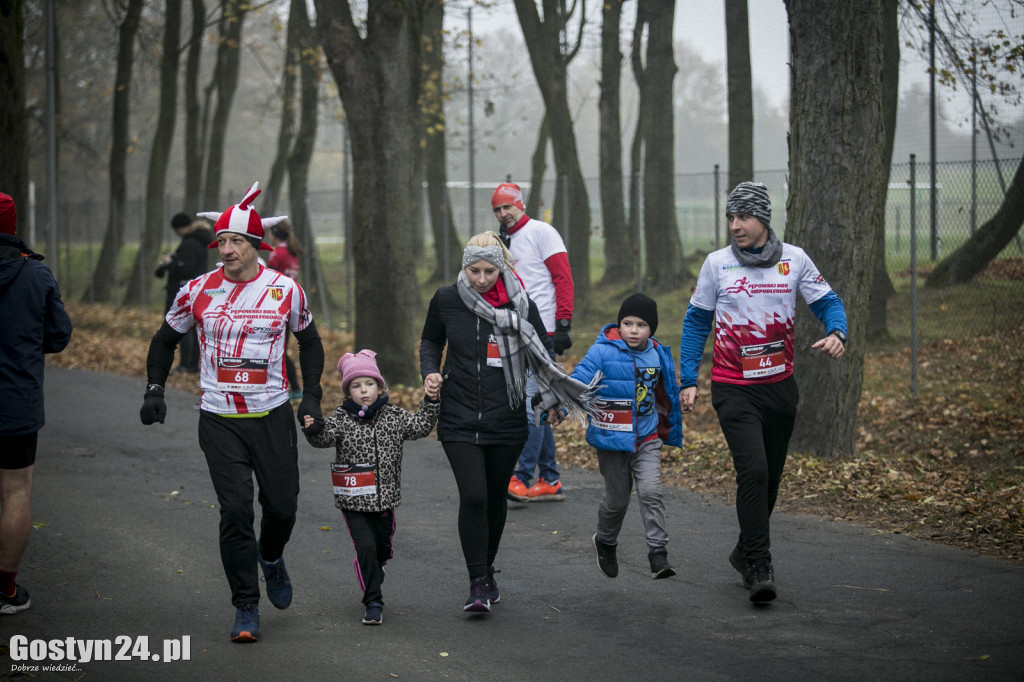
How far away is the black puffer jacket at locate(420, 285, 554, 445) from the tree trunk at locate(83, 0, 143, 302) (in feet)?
80.2

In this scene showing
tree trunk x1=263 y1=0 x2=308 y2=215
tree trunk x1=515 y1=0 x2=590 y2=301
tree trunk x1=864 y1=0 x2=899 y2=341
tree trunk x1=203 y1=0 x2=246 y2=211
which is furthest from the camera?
tree trunk x1=203 y1=0 x2=246 y2=211

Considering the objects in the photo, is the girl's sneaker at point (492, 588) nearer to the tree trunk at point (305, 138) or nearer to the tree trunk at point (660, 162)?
the tree trunk at point (660, 162)

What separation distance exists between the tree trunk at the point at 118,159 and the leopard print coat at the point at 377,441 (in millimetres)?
24491

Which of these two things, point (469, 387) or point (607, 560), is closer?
point (469, 387)

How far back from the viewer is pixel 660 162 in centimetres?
2306

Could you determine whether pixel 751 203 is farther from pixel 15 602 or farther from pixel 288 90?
pixel 288 90

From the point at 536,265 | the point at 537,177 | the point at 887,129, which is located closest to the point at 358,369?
the point at 536,265

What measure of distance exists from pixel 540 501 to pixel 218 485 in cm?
365

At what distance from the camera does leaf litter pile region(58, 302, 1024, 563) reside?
778cm

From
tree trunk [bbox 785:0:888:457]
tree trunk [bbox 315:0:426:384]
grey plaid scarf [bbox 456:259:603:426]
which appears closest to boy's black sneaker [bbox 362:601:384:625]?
grey plaid scarf [bbox 456:259:603:426]

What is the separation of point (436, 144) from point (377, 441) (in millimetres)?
24843

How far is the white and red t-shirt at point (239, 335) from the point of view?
5473 mm

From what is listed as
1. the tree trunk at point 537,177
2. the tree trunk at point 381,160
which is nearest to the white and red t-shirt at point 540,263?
the tree trunk at point 381,160

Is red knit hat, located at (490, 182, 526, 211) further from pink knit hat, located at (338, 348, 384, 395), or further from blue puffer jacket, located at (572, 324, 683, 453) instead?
pink knit hat, located at (338, 348, 384, 395)
